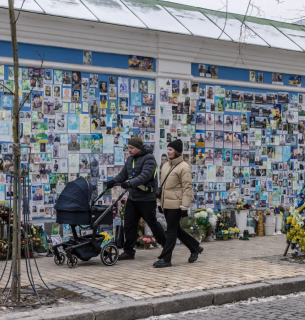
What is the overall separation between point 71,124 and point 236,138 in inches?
153

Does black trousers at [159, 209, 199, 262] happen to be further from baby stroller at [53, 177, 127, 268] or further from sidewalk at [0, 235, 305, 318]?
baby stroller at [53, 177, 127, 268]

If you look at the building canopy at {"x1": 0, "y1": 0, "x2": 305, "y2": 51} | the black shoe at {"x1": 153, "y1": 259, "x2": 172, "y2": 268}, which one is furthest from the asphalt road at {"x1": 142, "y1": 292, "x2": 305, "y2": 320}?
the building canopy at {"x1": 0, "y1": 0, "x2": 305, "y2": 51}

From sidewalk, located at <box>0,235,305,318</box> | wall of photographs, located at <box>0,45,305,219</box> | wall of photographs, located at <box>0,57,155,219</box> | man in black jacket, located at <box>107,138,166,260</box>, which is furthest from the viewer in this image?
wall of photographs, located at <box>0,45,305,219</box>

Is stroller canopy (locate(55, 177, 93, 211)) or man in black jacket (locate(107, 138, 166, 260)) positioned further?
man in black jacket (locate(107, 138, 166, 260))

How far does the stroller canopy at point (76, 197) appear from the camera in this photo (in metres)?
8.90

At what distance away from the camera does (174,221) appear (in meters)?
9.16

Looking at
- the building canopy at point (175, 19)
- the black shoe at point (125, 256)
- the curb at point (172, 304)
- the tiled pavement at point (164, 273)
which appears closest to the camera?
the curb at point (172, 304)

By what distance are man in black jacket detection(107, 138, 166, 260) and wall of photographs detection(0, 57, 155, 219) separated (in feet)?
4.52

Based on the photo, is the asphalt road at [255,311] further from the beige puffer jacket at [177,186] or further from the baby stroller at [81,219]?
the baby stroller at [81,219]

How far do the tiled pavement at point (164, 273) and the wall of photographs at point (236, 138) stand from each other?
2298mm

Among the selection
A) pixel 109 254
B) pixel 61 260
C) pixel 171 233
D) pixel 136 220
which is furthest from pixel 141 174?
pixel 61 260

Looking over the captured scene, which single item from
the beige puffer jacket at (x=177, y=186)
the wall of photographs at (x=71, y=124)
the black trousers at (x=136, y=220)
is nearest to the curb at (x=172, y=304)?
the beige puffer jacket at (x=177, y=186)

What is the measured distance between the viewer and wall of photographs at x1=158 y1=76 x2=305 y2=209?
476 inches

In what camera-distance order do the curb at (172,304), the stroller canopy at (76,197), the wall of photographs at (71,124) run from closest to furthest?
the curb at (172,304), the stroller canopy at (76,197), the wall of photographs at (71,124)
